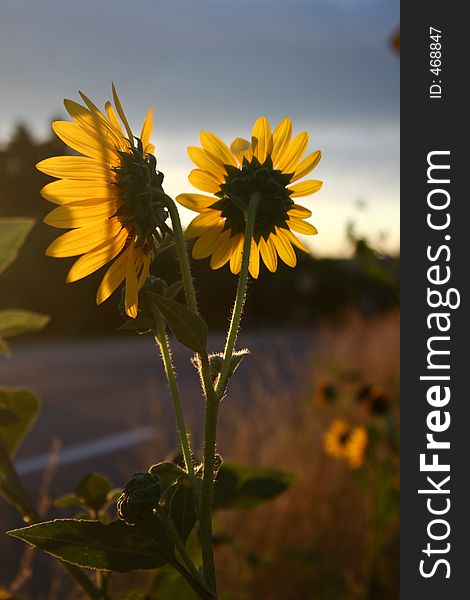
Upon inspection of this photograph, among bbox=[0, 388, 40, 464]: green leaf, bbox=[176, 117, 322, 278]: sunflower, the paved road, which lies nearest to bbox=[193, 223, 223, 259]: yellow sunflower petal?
bbox=[176, 117, 322, 278]: sunflower

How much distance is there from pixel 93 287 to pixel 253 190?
9.47m

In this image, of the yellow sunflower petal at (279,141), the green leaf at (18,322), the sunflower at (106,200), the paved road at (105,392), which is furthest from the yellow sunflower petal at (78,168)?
the paved road at (105,392)

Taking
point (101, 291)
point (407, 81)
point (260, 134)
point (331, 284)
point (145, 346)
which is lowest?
point (101, 291)

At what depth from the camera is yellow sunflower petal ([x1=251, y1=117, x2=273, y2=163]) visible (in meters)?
0.54

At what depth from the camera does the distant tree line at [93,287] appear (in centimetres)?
938

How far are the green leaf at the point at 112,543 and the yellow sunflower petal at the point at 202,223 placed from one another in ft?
0.63

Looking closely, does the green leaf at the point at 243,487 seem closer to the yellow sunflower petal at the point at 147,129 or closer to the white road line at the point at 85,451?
the yellow sunflower petal at the point at 147,129

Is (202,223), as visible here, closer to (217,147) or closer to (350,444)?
(217,147)

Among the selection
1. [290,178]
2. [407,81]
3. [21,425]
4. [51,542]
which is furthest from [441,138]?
[51,542]

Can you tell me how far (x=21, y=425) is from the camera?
→ 689 millimetres

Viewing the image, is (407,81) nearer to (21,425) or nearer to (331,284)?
(21,425)

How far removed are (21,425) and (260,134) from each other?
1.06 ft

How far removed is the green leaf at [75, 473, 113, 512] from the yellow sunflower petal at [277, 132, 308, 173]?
0.28m

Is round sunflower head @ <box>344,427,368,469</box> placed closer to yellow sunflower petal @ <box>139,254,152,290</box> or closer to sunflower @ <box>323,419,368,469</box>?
sunflower @ <box>323,419,368,469</box>
